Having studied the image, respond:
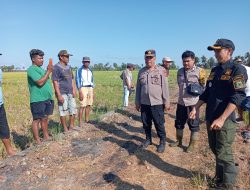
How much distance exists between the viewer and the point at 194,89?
205 inches

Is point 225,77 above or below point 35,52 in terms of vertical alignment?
below

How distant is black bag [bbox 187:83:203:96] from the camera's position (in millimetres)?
5192

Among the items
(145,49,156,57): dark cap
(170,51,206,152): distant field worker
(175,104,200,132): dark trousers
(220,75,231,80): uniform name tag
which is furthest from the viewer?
(175,104,200,132): dark trousers

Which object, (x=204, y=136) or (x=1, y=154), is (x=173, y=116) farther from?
(x=1, y=154)

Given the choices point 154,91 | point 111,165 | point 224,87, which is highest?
point 224,87

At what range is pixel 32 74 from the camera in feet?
18.9

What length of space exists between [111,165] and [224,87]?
2407 mm

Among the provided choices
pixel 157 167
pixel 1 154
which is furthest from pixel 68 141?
pixel 157 167

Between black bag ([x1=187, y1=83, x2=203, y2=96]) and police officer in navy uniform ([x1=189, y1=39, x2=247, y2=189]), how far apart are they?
4.58 ft

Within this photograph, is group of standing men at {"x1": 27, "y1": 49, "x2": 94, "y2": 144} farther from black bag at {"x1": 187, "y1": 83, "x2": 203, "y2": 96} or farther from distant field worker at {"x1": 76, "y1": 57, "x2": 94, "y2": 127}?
black bag at {"x1": 187, "y1": 83, "x2": 203, "y2": 96}

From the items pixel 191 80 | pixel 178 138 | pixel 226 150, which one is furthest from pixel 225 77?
pixel 178 138

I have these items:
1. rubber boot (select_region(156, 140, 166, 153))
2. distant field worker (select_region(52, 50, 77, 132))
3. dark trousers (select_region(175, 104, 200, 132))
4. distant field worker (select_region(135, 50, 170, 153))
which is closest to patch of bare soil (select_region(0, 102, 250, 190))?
rubber boot (select_region(156, 140, 166, 153))

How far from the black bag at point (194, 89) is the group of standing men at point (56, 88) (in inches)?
116

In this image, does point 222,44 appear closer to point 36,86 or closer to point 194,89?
point 194,89
